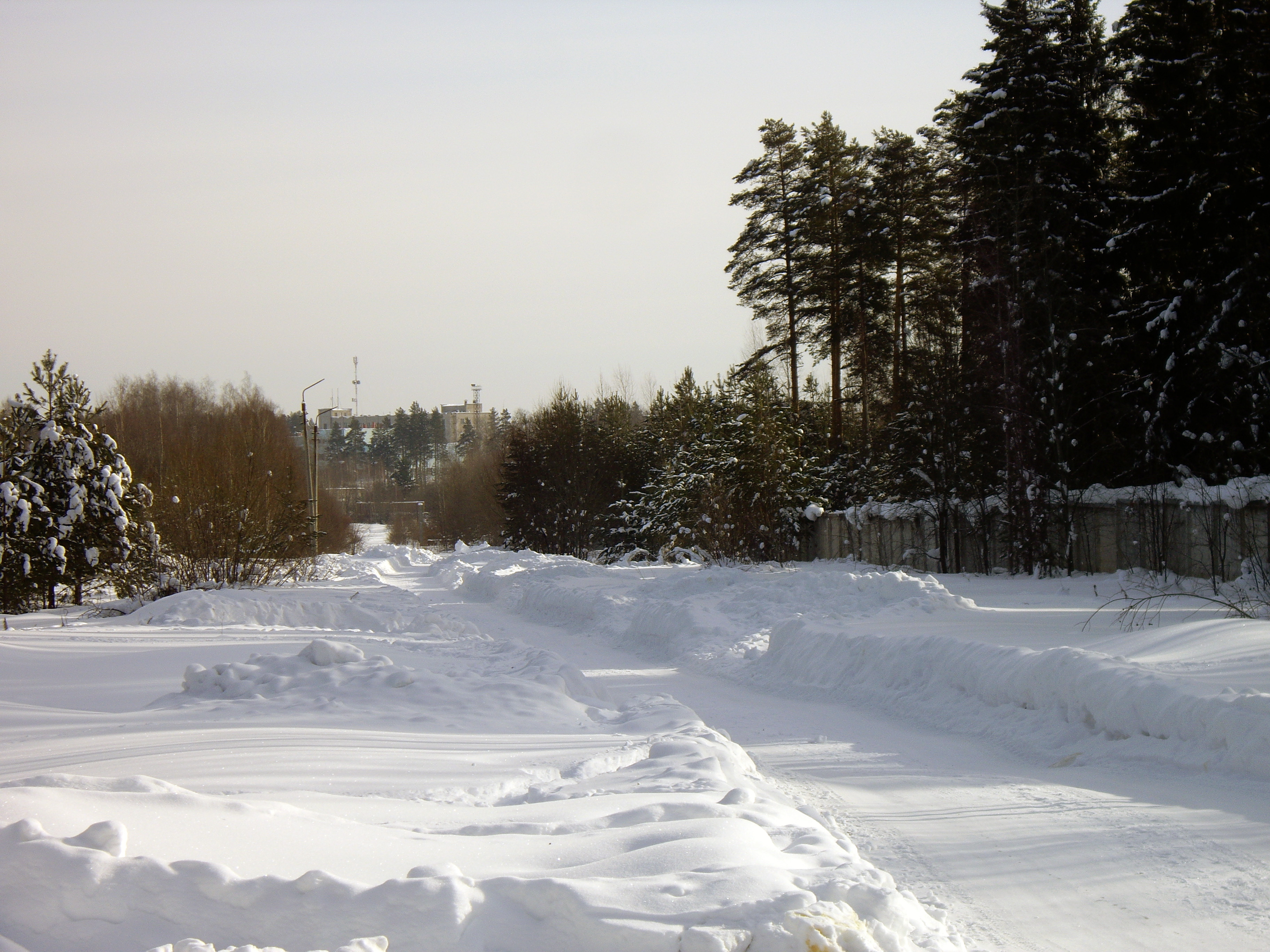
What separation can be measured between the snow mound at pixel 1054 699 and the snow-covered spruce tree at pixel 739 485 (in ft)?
57.9

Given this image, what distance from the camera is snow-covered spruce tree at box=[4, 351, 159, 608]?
2047cm

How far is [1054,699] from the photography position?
27.5ft

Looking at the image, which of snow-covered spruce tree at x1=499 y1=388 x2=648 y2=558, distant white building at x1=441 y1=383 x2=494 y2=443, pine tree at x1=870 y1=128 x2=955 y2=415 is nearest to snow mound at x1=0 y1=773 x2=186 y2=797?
pine tree at x1=870 y1=128 x2=955 y2=415

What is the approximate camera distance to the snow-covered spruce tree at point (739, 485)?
30.1 meters

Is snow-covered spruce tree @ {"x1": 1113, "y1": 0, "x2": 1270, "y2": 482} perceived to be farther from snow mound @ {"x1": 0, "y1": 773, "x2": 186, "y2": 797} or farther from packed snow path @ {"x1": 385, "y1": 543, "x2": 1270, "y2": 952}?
snow mound @ {"x1": 0, "y1": 773, "x2": 186, "y2": 797}

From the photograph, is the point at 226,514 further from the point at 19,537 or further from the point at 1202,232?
the point at 1202,232

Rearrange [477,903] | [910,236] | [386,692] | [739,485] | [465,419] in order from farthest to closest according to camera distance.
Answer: [465,419] → [910,236] → [739,485] → [386,692] → [477,903]

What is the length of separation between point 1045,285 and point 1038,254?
86 cm

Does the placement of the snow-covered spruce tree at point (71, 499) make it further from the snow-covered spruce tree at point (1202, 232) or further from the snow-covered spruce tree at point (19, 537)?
the snow-covered spruce tree at point (1202, 232)

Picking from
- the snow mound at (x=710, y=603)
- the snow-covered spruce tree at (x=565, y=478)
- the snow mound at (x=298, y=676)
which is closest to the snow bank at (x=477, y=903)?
the snow mound at (x=298, y=676)

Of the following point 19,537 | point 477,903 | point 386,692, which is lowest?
point 386,692

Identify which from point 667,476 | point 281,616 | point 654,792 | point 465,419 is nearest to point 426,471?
point 465,419

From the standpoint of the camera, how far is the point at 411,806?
5.36m

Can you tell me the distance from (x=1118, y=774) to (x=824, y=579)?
1146cm
